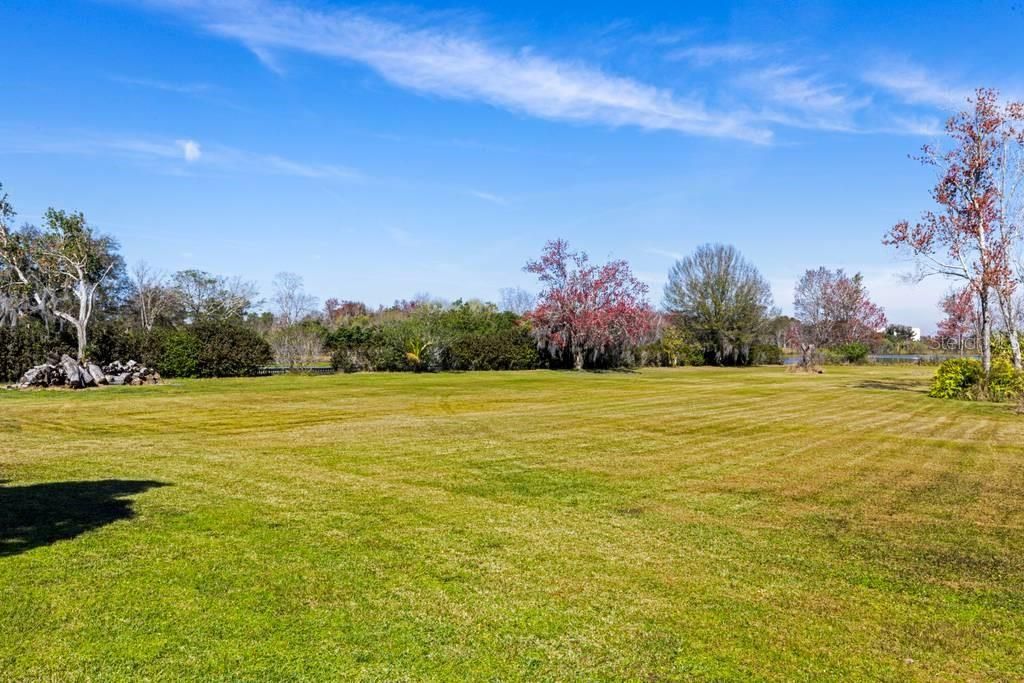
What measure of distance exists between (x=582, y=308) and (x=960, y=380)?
63.2 feet

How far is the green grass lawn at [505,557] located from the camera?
11.3ft

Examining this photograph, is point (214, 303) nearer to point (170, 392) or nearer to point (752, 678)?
point (170, 392)

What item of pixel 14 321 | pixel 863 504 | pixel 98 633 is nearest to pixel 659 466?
pixel 863 504

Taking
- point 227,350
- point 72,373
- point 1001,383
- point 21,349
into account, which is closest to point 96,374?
point 72,373

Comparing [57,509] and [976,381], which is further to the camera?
[976,381]

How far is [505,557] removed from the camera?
5.00 m

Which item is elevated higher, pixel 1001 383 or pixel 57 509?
pixel 1001 383

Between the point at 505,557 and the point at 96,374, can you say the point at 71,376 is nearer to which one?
the point at 96,374

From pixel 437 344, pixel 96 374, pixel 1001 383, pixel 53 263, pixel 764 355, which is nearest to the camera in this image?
pixel 1001 383

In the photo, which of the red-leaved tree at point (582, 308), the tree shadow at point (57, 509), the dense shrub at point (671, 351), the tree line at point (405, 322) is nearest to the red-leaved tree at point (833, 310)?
the tree line at point (405, 322)

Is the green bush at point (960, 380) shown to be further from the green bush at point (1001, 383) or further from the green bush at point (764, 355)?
the green bush at point (764, 355)

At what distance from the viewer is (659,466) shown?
8688mm

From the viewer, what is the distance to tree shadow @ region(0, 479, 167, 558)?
519cm

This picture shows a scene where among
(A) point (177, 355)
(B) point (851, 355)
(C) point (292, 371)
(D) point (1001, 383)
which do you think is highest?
(A) point (177, 355)
